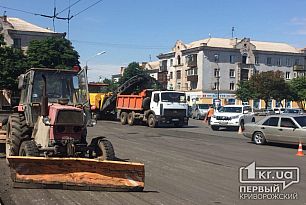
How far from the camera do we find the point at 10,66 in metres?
51.8

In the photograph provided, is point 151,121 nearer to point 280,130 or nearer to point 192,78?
point 280,130

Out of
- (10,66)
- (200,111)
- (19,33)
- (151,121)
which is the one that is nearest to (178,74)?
(19,33)

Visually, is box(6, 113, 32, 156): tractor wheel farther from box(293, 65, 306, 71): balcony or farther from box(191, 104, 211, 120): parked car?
box(293, 65, 306, 71): balcony

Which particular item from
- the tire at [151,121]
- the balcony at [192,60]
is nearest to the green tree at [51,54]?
the tire at [151,121]

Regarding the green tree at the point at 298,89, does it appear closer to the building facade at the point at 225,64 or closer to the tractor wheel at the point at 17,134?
the building facade at the point at 225,64

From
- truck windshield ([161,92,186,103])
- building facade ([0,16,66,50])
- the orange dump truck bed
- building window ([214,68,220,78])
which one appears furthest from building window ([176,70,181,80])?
truck windshield ([161,92,186,103])

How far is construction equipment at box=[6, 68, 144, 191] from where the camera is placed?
26.9ft

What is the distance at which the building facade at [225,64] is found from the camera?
8244 centimetres

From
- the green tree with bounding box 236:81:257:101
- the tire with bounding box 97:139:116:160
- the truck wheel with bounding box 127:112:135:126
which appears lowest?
the tire with bounding box 97:139:116:160

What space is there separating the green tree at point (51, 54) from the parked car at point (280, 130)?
3995cm

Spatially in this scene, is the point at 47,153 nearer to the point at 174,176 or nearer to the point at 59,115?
the point at 59,115

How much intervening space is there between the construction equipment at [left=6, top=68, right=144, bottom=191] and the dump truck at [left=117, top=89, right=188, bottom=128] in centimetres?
1673

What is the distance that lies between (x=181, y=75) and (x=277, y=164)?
263ft

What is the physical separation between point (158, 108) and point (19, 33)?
167 feet
